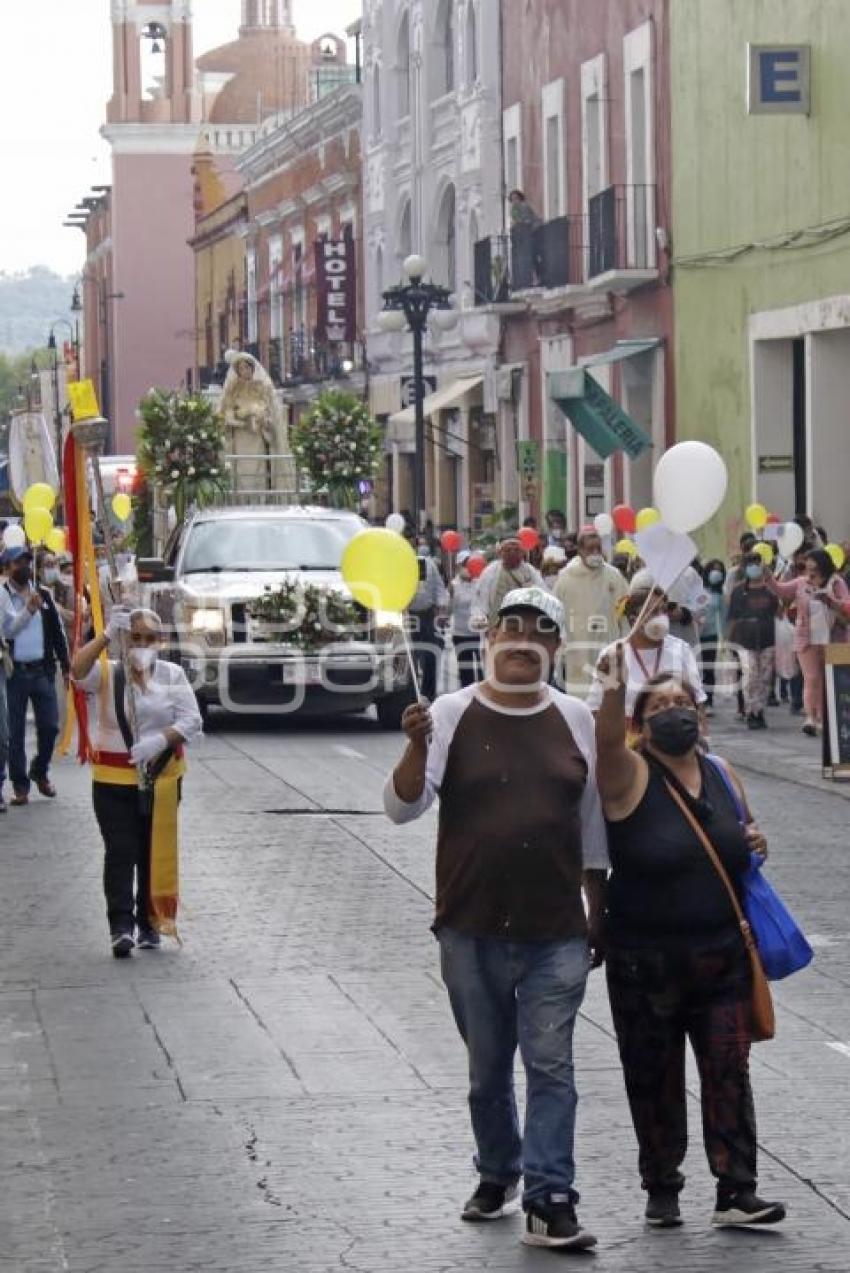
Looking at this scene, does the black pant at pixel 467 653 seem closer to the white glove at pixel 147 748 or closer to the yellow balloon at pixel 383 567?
the white glove at pixel 147 748

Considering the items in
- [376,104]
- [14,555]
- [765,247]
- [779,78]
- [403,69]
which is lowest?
[14,555]

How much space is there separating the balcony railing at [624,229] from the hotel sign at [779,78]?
21.6 ft

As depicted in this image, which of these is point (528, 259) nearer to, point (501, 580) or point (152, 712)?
point (501, 580)

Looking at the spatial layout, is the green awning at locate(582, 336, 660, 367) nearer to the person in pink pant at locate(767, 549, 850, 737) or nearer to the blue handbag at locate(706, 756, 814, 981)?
the person in pink pant at locate(767, 549, 850, 737)

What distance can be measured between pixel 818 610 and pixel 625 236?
607 inches

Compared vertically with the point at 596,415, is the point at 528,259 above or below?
above

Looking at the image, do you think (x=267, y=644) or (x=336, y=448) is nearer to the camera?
(x=267, y=644)

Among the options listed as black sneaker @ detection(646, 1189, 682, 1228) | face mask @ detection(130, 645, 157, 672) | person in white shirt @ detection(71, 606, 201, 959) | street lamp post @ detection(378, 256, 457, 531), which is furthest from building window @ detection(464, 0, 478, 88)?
black sneaker @ detection(646, 1189, 682, 1228)

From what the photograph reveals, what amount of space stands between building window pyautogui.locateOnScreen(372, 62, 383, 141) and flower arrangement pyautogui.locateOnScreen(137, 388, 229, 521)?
23.8m

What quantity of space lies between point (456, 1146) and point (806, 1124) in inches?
44.9

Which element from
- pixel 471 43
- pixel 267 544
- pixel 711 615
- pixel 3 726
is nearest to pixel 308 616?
pixel 267 544

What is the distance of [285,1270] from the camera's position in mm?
7410

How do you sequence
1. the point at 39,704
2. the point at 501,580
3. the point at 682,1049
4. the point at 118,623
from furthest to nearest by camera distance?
1. the point at 501,580
2. the point at 39,704
3. the point at 118,623
4. the point at 682,1049

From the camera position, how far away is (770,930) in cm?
792
